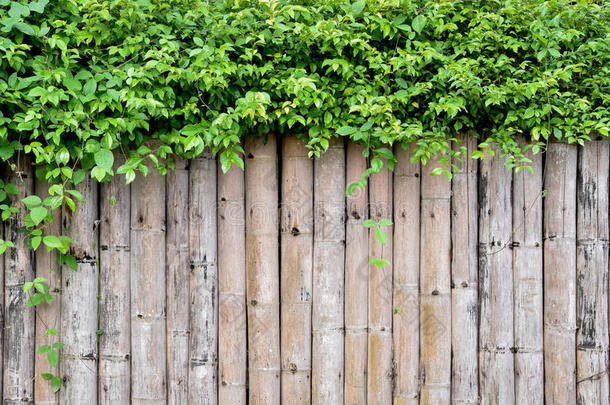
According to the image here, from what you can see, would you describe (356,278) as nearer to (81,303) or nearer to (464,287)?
(464,287)

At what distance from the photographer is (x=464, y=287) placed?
10.5 ft

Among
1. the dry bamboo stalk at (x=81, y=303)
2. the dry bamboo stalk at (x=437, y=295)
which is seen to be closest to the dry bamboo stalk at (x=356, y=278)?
the dry bamboo stalk at (x=437, y=295)

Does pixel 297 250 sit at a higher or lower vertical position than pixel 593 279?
higher

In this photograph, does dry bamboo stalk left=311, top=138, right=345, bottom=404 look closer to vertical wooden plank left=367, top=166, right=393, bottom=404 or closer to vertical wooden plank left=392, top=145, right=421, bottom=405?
vertical wooden plank left=367, top=166, right=393, bottom=404

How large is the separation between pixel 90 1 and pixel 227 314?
6.50 ft

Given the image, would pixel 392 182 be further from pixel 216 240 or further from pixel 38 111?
pixel 38 111

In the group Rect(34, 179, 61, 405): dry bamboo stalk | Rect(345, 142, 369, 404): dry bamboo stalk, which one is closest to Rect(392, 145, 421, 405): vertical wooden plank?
Rect(345, 142, 369, 404): dry bamboo stalk

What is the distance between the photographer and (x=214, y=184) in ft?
10.4

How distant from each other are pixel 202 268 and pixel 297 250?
1.96 feet

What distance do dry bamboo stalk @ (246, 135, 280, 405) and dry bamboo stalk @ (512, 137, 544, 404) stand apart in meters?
1.51

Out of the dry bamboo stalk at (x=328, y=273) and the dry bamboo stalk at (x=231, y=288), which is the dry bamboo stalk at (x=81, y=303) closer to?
the dry bamboo stalk at (x=231, y=288)

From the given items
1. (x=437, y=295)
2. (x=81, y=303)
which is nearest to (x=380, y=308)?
(x=437, y=295)

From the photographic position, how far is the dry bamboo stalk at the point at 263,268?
3172mm

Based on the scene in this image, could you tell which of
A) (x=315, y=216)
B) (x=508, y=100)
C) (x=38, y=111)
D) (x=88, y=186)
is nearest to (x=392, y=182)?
(x=315, y=216)
